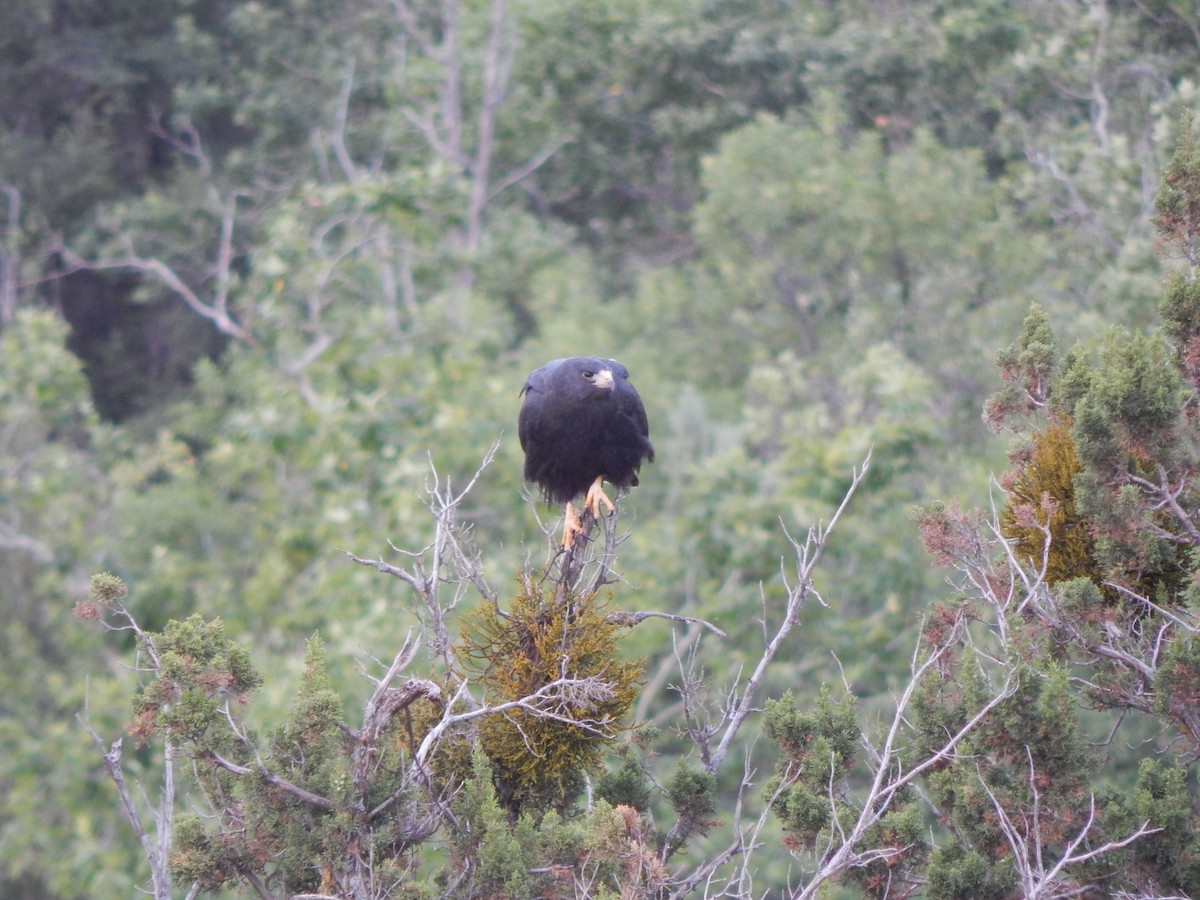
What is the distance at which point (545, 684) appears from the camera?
4668 mm

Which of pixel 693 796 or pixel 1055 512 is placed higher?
pixel 1055 512

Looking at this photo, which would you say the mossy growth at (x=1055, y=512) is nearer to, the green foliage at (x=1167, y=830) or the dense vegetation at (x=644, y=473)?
the dense vegetation at (x=644, y=473)

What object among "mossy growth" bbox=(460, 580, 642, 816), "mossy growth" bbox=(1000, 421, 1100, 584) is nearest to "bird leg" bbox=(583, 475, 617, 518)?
"mossy growth" bbox=(460, 580, 642, 816)

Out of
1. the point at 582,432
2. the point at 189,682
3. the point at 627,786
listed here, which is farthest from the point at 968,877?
the point at 582,432

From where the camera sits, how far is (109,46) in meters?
21.3

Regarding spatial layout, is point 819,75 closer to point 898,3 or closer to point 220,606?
point 898,3

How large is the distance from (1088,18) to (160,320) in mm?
15270

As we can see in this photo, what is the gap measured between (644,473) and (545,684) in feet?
32.3

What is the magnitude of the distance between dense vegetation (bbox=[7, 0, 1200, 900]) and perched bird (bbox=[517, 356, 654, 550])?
0.37 meters

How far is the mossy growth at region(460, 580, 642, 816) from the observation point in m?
4.59

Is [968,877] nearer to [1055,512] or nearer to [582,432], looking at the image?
[1055,512]

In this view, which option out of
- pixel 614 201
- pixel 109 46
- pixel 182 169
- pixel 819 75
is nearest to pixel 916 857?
pixel 819 75

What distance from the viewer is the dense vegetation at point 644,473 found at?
4.44 m

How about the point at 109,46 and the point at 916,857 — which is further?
the point at 109,46
